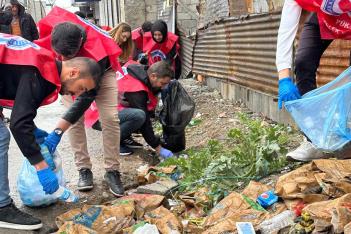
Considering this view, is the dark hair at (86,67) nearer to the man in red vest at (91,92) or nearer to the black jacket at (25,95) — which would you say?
the black jacket at (25,95)

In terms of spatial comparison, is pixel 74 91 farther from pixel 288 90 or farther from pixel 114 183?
pixel 288 90

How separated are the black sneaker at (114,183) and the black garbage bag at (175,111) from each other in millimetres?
1062

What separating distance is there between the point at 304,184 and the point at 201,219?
0.67m

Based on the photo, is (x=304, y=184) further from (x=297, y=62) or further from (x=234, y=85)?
(x=234, y=85)

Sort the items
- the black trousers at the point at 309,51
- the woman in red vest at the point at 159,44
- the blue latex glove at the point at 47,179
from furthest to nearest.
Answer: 1. the woman in red vest at the point at 159,44
2. the black trousers at the point at 309,51
3. the blue latex glove at the point at 47,179

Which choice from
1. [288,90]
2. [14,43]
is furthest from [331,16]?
[14,43]

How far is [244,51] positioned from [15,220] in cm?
383

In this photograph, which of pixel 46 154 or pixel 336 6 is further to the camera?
pixel 46 154

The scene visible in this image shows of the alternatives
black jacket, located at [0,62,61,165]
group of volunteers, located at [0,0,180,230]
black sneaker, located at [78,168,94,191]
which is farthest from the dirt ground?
black jacket, located at [0,62,61,165]

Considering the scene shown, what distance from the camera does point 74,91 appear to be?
256cm

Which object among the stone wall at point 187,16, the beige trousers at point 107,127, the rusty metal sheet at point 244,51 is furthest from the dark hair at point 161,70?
the stone wall at point 187,16

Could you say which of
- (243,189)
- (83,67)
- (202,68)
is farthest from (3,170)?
(202,68)

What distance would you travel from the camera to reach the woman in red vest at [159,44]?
Answer: 6.35 metres

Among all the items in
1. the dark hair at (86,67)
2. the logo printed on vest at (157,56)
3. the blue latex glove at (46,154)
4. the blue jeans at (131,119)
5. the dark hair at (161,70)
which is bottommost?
the blue jeans at (131,119)
